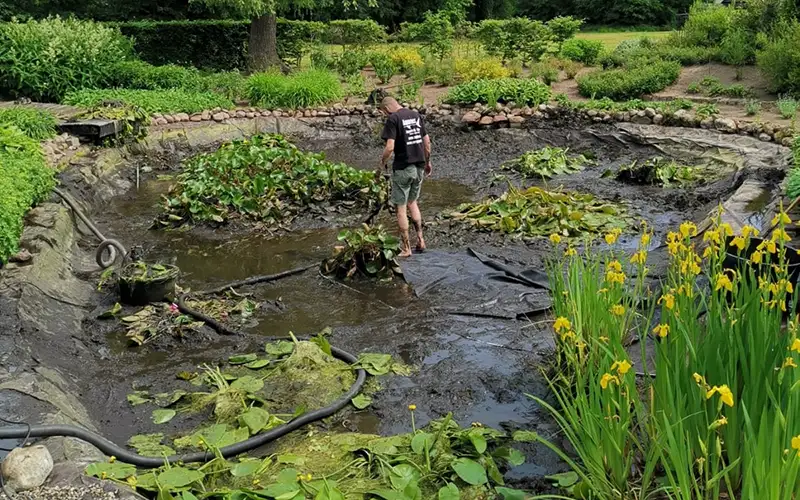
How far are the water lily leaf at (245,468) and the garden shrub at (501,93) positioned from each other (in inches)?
506

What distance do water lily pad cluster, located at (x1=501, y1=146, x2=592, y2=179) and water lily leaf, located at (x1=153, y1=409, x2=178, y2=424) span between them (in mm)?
7811

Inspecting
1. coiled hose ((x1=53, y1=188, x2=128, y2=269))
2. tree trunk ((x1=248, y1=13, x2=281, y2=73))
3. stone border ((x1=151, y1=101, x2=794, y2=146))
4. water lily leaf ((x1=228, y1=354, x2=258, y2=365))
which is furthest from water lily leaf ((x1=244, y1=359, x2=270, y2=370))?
tree trunk ((x1=248, y1=13, x2=281, y2=73))

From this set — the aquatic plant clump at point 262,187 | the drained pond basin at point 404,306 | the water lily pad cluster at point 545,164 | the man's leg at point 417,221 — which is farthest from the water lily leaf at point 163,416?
the water lily pad cluster at point 545,164

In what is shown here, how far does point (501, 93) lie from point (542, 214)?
308 inches

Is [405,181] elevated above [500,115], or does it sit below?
above

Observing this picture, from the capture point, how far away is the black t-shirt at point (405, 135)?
752 centimetres

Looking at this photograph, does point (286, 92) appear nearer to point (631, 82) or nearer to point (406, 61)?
point (406, 61)

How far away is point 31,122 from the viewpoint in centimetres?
1103

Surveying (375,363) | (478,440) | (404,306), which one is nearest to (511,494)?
(478,440)

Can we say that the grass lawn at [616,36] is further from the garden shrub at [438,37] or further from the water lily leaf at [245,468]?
the water lily leaf at [245,468]

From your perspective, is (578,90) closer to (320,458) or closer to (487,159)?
(487,159)

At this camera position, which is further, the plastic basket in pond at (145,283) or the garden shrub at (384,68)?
the garden shrub at (384,68)

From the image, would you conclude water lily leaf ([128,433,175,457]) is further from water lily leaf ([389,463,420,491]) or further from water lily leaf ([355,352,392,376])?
water lily leaf ([355,352,392,376])

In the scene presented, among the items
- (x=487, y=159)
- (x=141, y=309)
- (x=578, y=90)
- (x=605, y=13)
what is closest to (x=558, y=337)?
(x=141, y=309)
